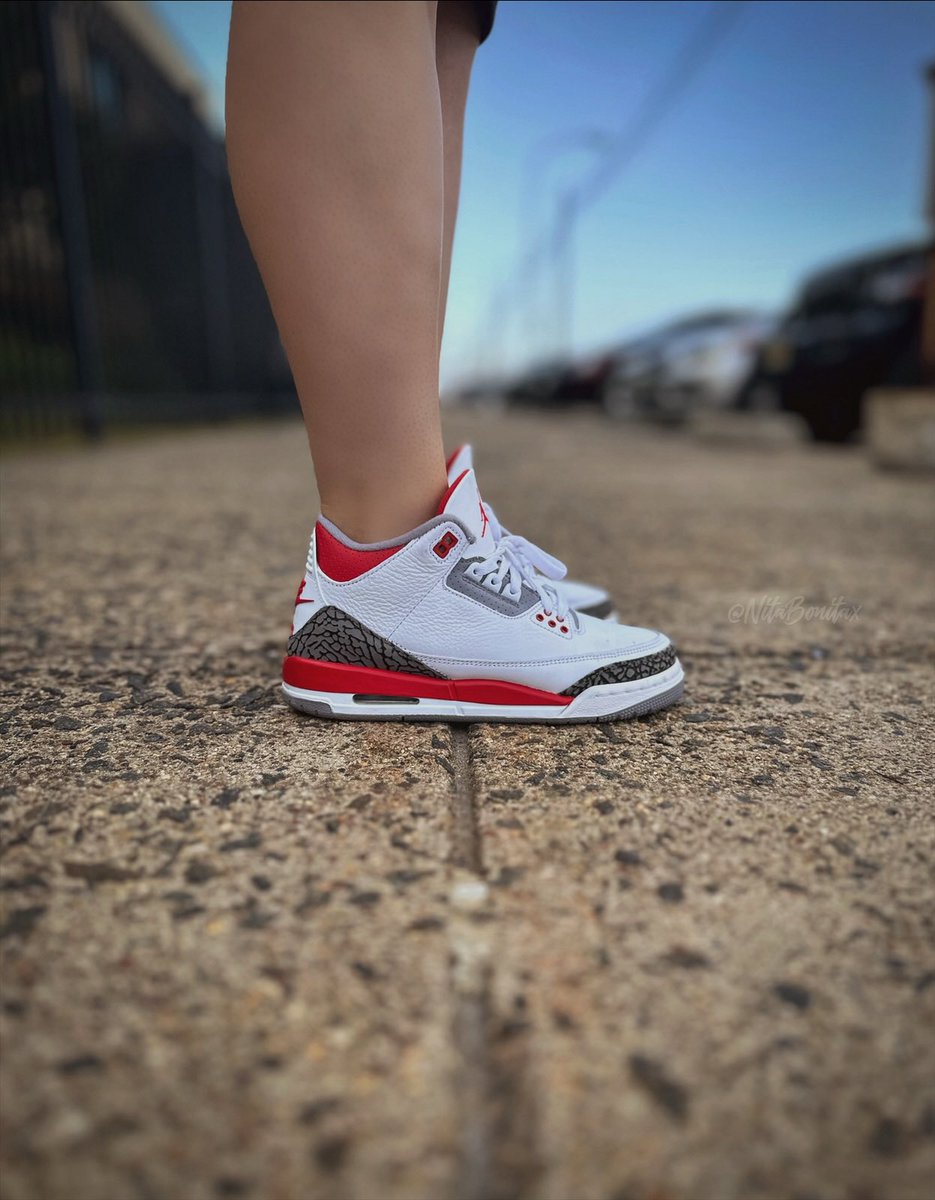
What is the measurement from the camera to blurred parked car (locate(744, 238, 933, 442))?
525 centimetres

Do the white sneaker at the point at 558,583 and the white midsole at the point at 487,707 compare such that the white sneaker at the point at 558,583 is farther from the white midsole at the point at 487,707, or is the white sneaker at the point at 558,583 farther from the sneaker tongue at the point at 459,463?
the white midsole at the point at 487,707

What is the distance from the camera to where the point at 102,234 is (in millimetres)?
5152

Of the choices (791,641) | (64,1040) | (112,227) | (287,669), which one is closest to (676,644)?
(791,641)

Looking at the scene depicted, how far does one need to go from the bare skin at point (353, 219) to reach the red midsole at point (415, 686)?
0.17 meters

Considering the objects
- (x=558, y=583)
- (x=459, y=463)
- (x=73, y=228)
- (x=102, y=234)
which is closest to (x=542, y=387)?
(x=102, y=234)

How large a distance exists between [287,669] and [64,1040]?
578 millimetres

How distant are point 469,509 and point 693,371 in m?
8.77

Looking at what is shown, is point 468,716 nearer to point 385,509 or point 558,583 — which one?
point 385,509

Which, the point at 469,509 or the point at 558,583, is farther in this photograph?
the point at 558,583

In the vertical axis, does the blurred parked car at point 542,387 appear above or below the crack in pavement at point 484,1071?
above

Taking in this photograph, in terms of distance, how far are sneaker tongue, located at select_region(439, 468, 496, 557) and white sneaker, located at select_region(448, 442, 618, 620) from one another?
12mm

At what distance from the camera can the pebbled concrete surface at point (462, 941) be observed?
50cm

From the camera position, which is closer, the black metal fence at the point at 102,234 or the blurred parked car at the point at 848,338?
the black metal fence at the point at 102,234

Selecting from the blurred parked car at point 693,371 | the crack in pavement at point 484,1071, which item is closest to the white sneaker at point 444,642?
the crack in pavement at point 484,1071
